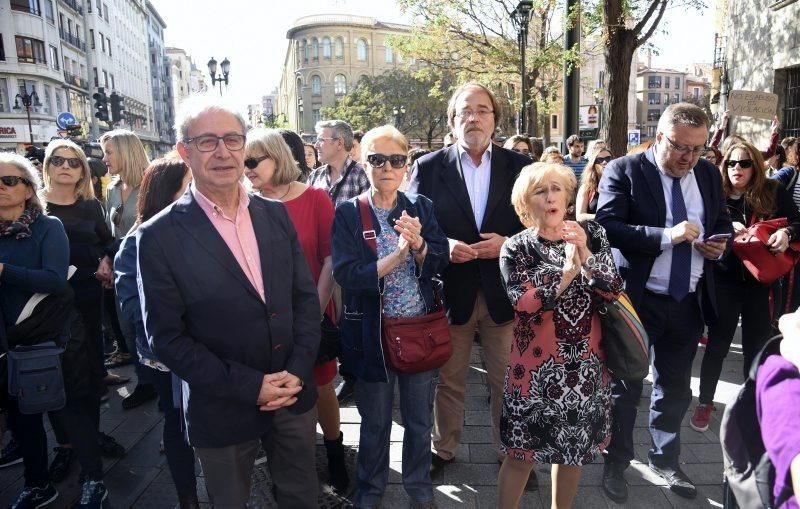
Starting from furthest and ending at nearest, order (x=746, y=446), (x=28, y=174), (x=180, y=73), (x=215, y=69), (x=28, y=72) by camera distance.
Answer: (x=180, y=73) → (x=28, y=72) → (x=215, y=69) → (x=28, y=174) → (x=746, y=446)

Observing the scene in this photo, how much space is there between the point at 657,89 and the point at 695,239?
126m

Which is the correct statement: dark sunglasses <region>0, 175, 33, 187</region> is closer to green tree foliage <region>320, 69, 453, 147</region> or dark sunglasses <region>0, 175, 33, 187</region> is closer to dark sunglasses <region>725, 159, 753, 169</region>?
dark sunglasses <region>725, 159, 753, 169</region>

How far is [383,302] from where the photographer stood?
9.37ft

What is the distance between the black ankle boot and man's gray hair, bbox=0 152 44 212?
7.49ft

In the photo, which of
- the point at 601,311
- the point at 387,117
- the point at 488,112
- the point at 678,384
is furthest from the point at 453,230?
the point at 387,117

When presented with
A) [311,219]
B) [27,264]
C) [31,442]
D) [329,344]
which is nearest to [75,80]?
[27,264]

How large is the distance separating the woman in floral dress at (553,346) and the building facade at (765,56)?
10.5m

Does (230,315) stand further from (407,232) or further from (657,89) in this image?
(657,89)

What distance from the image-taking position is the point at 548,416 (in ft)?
8.25

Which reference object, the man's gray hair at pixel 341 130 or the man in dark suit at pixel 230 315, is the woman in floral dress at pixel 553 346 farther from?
the man's gray hair at pixel 341 130

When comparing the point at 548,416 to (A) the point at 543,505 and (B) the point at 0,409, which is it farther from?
(B) the point at 0,409

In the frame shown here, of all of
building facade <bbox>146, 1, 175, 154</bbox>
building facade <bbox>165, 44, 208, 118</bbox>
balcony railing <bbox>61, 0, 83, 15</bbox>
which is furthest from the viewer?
building facade <bbox>165, 44, 208, 118</bbox>

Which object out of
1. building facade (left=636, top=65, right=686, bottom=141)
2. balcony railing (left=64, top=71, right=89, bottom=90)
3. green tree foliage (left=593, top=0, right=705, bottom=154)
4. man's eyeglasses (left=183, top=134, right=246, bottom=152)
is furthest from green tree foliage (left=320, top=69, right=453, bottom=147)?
building facade (left=636, top=65, right=686, bottom=141)

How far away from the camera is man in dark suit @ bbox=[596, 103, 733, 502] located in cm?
304
